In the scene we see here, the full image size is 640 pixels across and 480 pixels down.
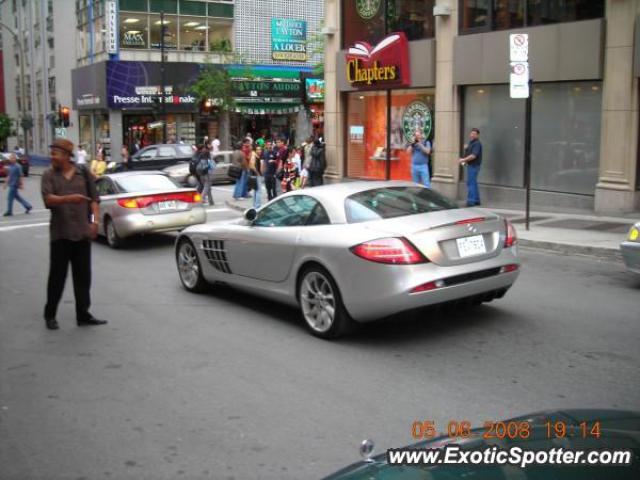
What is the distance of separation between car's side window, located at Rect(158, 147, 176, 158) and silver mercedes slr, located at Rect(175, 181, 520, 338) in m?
22.4

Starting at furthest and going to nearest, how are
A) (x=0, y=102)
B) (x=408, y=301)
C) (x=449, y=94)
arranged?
(x=0, y=102)
(x=449, y=94)
(x=408, y=301)

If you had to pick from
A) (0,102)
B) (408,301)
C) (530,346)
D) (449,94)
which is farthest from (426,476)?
(0,102)

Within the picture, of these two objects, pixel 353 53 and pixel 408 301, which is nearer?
pixel 408 301

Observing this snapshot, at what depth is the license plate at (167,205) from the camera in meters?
13.4

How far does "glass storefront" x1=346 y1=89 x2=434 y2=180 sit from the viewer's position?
20.1 meters

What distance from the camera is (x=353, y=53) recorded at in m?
21.3

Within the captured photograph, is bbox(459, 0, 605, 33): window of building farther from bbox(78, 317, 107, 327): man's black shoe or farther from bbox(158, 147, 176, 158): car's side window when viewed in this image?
bbox(158, 147, 176, 158): car's side window

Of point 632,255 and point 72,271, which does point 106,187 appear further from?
point 632,255

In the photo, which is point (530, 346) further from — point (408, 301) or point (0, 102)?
point (0, 102)

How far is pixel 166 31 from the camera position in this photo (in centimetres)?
4497

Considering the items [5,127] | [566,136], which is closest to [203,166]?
[566,136]

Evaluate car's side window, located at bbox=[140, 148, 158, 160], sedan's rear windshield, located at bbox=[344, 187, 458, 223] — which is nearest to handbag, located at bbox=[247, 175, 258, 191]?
sedan's rear windshield, located at bbox=[344, 187, 458, 223]

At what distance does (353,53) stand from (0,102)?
200 ft

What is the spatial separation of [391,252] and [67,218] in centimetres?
323
